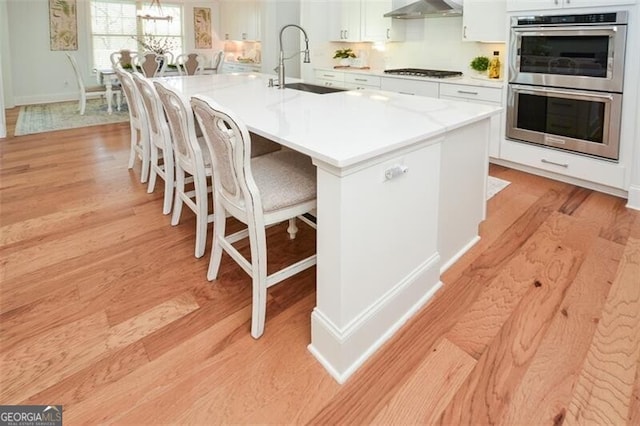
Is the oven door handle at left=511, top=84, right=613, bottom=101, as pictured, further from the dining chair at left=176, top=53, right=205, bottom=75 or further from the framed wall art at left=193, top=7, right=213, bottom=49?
the framed wall art at left=193, top=7, right=213, bottom=49

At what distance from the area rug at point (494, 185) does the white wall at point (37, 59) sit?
7963mm

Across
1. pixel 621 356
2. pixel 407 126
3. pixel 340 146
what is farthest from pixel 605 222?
pixel 340 146

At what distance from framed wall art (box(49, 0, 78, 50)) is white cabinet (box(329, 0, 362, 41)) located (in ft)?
18.3

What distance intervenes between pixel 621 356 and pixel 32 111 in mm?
8486

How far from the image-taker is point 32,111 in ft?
23.7

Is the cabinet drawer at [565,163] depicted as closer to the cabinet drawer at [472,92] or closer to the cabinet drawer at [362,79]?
the cabinet drawer at [472,92]

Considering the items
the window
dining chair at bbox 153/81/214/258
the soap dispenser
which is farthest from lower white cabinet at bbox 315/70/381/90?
the window

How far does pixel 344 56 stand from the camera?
231 inches

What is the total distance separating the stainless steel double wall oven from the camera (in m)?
3.11

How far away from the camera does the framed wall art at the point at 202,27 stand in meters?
9.77

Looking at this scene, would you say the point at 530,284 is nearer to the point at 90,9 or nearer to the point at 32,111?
the point at 32,111

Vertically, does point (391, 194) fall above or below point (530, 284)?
above
